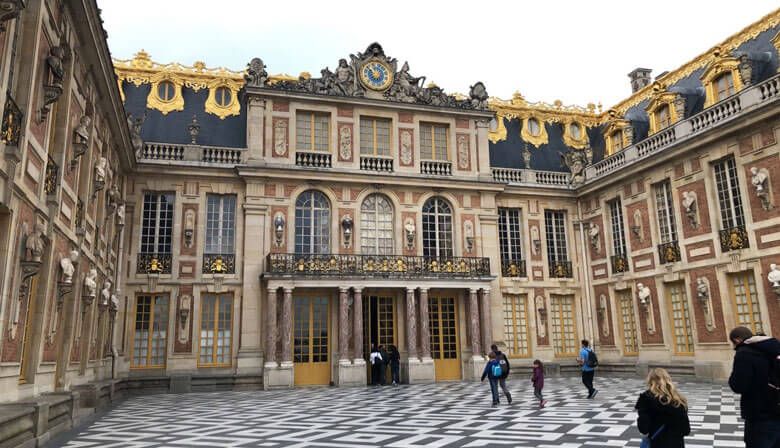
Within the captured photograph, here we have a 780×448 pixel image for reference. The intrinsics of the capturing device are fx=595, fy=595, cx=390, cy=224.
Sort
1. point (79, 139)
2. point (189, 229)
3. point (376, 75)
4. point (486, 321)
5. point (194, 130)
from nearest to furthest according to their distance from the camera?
point (79, 139), point (189, 229), point (194, 130), point (486, 321), point (376, 75)

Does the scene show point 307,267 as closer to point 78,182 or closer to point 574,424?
point 78,182

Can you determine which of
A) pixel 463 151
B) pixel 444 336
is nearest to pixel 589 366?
pixel 444 336

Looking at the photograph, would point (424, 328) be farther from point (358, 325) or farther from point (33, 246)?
point (33, 246)

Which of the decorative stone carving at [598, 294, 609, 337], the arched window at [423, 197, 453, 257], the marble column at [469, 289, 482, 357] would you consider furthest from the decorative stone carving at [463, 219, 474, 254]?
the decorative stone carving at [598, 294, 609, 337]

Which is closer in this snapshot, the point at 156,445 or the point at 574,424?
the point at 156,445

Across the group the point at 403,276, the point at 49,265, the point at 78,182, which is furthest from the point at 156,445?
the point at 403,276

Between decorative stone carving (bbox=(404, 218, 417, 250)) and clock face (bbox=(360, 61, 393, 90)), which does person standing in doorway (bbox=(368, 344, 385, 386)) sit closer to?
decorative stone carving (bbox=(404, 218, 417, 250))

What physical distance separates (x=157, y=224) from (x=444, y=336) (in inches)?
419

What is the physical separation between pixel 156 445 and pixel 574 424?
21.7ft

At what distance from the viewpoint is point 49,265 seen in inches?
385

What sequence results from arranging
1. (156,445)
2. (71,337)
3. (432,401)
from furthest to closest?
(432,401), (71,337), (156,445)

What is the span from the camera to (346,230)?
68.5 ft

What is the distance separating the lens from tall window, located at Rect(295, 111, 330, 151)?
21.5 meters

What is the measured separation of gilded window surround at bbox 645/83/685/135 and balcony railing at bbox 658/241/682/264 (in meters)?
4.27
